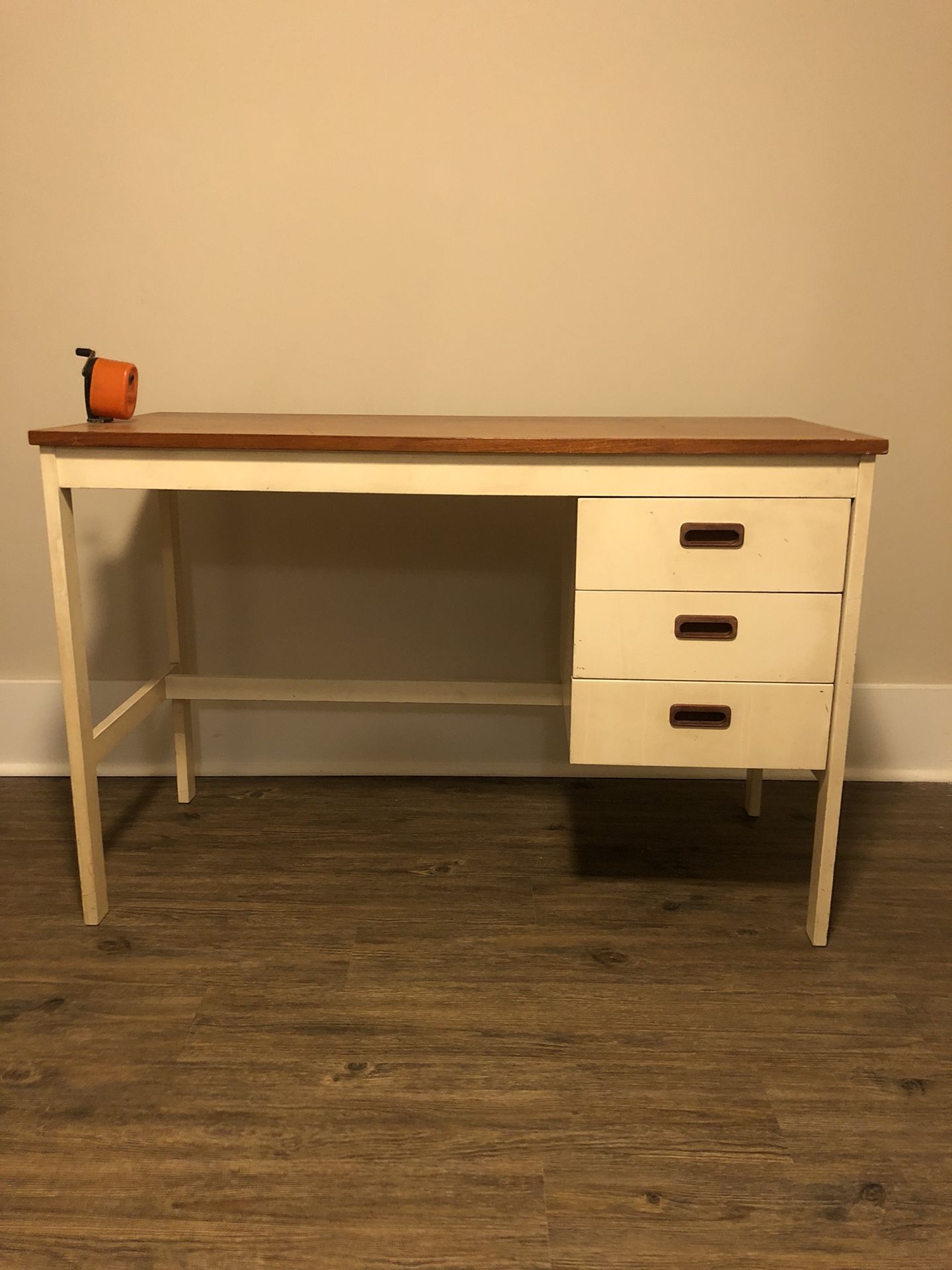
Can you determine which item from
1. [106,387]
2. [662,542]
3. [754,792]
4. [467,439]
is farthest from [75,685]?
[754,792]

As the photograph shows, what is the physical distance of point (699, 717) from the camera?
61.0 inches

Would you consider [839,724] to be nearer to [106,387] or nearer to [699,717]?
[699,717]

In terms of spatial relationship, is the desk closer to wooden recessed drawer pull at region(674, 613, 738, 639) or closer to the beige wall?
wooden recessed drawer pull at region(674, 613, 738, 639)

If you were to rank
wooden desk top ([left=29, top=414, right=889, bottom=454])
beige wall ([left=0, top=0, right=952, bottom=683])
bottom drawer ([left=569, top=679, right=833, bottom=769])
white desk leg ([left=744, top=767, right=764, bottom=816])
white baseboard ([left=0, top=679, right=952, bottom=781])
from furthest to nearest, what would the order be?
white baseboard ([left=0, top=679, right=952, bottom=781]) → white desk leg ([left=744, top=767, right=764, bottom=816]) → beige wall ([left=0, top=0, right=952, bottom=683]) → bottom drawer ([left=569, top=679, right=833, bottom=769]) → wooden desk top ([left=29, top=414, right=889, bottom=454])

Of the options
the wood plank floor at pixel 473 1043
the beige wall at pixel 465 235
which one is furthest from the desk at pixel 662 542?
the beige wall at pixel 465 235

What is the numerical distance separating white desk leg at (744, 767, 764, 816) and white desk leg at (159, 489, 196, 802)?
4.05ft

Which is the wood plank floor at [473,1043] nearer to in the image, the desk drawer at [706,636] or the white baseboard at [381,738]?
the white baseboard at [381,738]

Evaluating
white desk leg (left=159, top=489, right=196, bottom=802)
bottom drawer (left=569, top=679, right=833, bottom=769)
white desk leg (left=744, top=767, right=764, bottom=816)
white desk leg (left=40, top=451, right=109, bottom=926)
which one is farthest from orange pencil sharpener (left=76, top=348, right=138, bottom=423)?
white desk leg (left=744, top=767, right=764, bottom=816)

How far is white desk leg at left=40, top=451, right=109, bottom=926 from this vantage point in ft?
5.11

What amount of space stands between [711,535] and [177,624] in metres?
1.20

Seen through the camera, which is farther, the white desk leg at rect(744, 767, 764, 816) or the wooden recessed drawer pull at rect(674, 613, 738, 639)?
the white desk leg at rect(744, 767, 764, 816)

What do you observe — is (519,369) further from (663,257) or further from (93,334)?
(93,334)

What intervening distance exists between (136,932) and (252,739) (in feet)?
2.30

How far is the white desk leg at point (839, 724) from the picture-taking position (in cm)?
146
